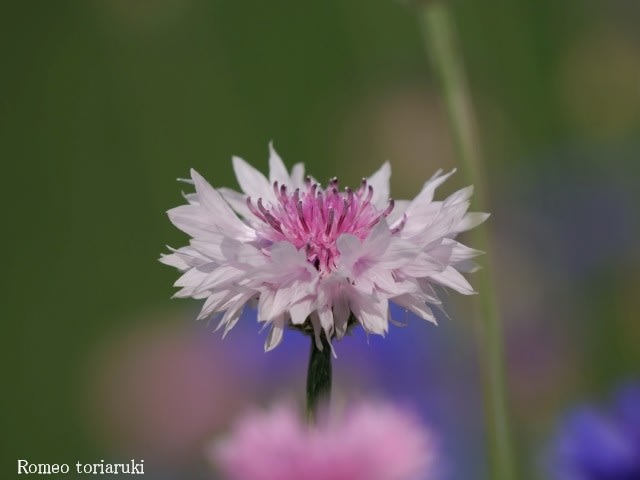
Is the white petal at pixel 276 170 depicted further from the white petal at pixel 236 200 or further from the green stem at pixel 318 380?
the green stem at pixel 318 380

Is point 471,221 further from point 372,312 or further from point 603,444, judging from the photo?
point 603,444

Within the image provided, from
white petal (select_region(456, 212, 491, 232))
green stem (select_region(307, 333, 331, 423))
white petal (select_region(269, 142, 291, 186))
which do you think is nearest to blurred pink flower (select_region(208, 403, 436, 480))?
green stem (select_region(307, 333, 331, 423))

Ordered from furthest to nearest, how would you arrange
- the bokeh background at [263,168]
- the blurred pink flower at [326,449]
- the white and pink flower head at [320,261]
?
the bokeh background at [263,168] < the white and pink flower head at [320,261] < the blurred pink flower at [326,449]

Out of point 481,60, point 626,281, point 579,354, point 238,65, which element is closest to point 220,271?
point 579,354

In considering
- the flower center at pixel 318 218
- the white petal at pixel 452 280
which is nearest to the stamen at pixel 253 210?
the flower center at pixel 318 218

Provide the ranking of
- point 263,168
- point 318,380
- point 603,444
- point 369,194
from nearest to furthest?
point 318,380 → point 369,194 → point 603,444 → point 263,168

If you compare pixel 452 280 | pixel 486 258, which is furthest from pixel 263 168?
pixel 452 280
